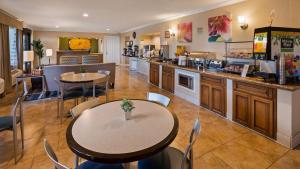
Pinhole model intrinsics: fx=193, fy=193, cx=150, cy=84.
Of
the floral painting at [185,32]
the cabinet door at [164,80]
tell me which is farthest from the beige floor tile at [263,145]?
the floral painting at [185,32]

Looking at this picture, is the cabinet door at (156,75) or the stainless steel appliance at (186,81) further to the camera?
the cabinet door at (156,75)

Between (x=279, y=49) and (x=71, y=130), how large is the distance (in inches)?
115

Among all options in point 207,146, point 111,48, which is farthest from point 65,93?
point 111,48

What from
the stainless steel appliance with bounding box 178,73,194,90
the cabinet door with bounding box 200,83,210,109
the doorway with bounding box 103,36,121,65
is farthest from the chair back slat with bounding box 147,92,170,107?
the doorway with bounding box 103,36,121,65

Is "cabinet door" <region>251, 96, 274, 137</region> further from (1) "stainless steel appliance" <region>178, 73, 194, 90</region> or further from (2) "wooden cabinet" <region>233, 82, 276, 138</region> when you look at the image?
(1) "stainless steel appliance" <region>178, 73, 194, 90</region>

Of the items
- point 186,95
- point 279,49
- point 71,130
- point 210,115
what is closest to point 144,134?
point 71,130

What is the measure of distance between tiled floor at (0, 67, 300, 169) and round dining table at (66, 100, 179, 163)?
91 centimetres

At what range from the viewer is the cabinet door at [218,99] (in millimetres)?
3643

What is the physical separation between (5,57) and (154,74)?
440 cm

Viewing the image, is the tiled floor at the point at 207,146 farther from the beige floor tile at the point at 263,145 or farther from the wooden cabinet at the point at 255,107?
the wooden cabinet at the point at 255,107

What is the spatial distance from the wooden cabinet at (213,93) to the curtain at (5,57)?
525 centimetres

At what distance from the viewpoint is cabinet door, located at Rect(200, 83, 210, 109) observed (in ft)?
13.3

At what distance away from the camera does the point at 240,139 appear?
2.81 meters

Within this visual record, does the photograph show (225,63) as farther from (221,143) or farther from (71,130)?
(71,130)
